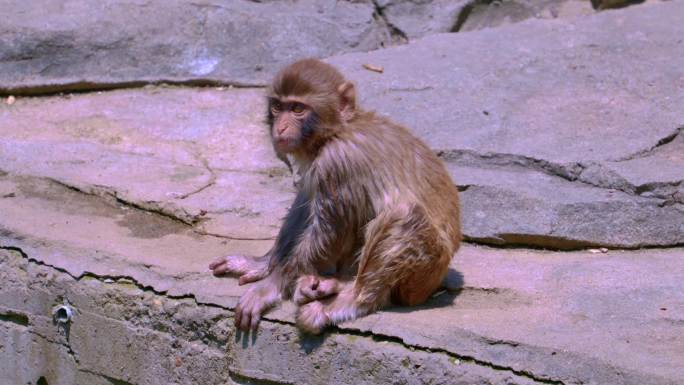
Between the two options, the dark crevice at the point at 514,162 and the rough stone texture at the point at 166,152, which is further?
the dark crevice at the point at 514,162

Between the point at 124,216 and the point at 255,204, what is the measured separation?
924 millimetres

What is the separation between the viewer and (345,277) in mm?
5566

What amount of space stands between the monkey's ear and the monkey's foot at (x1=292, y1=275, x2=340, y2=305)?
0.97m

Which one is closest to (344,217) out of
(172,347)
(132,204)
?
(172,347)

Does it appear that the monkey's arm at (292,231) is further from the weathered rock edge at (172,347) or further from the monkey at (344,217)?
the weathered rock edge at (172,347)

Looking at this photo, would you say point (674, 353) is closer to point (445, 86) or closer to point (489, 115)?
point (489, 115)

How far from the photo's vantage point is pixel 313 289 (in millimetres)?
5254

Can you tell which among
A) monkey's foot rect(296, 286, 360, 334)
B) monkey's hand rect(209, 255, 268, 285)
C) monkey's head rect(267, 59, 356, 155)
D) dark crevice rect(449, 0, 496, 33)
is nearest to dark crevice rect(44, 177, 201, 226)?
monkey's hand rect(209, 255, 268, 285)

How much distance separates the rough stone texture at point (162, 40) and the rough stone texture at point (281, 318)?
9.25 ft

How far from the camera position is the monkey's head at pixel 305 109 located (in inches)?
219

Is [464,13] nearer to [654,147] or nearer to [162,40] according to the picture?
[162,40]

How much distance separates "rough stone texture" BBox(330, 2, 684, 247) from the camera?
21.9 ft

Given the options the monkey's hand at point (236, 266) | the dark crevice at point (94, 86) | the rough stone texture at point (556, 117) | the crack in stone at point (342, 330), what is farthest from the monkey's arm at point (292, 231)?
the dark crevice at point (94, 86)

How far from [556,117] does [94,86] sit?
4.35 m
